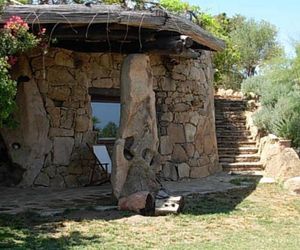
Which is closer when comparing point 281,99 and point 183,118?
point 183,118

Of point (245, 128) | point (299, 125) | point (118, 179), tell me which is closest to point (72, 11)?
point (118, 179)

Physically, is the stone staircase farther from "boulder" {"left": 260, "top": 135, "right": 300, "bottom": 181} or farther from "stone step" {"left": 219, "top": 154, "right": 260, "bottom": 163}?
"boulder" {"left": 260, "top": 135, "right": 300, "bottom": 181}

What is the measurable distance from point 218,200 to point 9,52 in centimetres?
431

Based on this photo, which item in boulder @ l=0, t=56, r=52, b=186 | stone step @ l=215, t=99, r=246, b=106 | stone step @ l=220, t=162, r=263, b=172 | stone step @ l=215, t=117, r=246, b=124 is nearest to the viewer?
boulder @ l=0, t=56, r=52, b=186

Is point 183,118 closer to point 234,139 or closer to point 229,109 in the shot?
point 234,139

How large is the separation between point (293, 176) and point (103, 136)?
4.11 metres

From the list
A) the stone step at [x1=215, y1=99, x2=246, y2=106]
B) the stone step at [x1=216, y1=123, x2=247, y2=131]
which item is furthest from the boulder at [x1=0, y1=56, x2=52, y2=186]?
the stone step at [x1=215, y1=99, x2=246, y2=106]

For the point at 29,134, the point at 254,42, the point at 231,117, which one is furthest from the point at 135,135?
the point at 254,42

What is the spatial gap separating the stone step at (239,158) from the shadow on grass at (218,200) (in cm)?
256

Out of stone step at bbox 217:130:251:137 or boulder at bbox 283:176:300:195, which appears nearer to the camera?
boulder at bbox 283:176:300:195

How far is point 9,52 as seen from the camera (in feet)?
19.7

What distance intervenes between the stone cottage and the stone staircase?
0.70 metres

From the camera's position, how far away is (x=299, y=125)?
42.0 ft

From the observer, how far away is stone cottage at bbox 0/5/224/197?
7.97 metres
